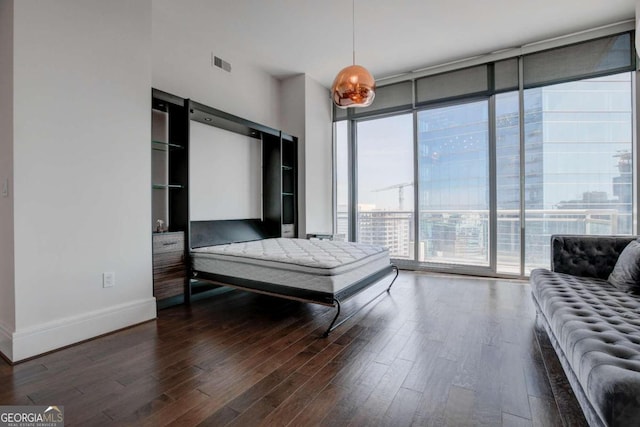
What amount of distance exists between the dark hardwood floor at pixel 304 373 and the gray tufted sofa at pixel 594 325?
0.30 metres

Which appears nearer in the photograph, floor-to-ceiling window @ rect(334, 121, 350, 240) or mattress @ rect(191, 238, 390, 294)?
mattress @ rect(191, 238, 390, 294)

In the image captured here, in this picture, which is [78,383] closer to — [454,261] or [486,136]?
[454,261]

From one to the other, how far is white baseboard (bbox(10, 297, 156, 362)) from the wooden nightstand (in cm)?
18

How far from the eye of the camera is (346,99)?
2820 millimetres

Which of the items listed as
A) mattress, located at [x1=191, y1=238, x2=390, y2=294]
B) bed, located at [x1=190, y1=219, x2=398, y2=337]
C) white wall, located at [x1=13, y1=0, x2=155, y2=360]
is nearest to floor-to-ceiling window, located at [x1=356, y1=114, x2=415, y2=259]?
bed, located at [x1=190, y1=219, x2=398, y2=337]

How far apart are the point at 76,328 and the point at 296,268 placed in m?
1.68

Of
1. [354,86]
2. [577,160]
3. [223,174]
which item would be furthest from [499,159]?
[223,174]

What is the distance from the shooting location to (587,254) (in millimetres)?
2684

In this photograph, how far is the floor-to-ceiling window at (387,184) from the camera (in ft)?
16.9

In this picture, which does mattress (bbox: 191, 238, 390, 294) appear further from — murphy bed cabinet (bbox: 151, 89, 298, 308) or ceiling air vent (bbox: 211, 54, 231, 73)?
ceiling air vent (bbox: 211, 54, 231, 73)

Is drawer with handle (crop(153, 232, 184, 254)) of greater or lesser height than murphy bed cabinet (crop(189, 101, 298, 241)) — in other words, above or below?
below

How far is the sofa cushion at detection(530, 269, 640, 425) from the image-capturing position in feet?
3.46

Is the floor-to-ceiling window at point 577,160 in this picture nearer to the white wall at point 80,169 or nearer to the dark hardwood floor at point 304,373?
the dark hardwood floor at point 304,373

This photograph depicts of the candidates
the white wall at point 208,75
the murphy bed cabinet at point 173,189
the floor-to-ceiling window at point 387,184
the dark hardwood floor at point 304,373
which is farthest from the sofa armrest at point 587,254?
the white wall at point 208,75
